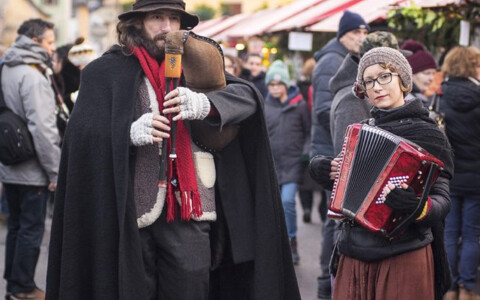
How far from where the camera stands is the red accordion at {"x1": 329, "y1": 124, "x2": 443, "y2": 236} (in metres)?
3.98

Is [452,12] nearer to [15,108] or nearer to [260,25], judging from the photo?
[15,108]

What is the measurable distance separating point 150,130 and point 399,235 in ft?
3.92

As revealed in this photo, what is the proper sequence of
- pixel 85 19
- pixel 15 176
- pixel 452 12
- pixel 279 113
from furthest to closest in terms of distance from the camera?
pixel 85 19
pixel 279 113
pixel 452 12
pixel 15 176

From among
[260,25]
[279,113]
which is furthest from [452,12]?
[260,25]

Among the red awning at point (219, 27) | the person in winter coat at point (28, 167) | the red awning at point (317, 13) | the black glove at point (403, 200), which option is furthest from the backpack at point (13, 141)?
the red awning at point (219, 27)

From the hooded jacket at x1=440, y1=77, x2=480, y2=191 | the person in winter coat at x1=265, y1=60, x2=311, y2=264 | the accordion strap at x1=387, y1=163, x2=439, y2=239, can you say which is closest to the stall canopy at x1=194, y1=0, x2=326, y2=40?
the person in winter coat at x1=265, y1=60, x2=311, y2=264

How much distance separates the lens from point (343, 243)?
14.3ft

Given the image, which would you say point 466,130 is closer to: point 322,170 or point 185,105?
point 322,170

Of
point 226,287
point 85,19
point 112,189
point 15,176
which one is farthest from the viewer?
point 85,19

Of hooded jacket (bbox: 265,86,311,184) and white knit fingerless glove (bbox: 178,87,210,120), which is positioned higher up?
white knit fingerless glove (bbox: 178,87,210,120)

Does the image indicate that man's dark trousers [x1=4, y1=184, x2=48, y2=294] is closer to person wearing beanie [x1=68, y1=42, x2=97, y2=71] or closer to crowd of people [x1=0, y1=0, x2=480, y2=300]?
person wearing beanie [x1=68, y1=42, x2=97, y2=71]

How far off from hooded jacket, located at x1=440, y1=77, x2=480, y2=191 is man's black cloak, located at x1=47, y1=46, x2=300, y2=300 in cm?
269

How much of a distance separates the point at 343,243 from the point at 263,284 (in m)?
0.47

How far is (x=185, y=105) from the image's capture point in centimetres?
419
